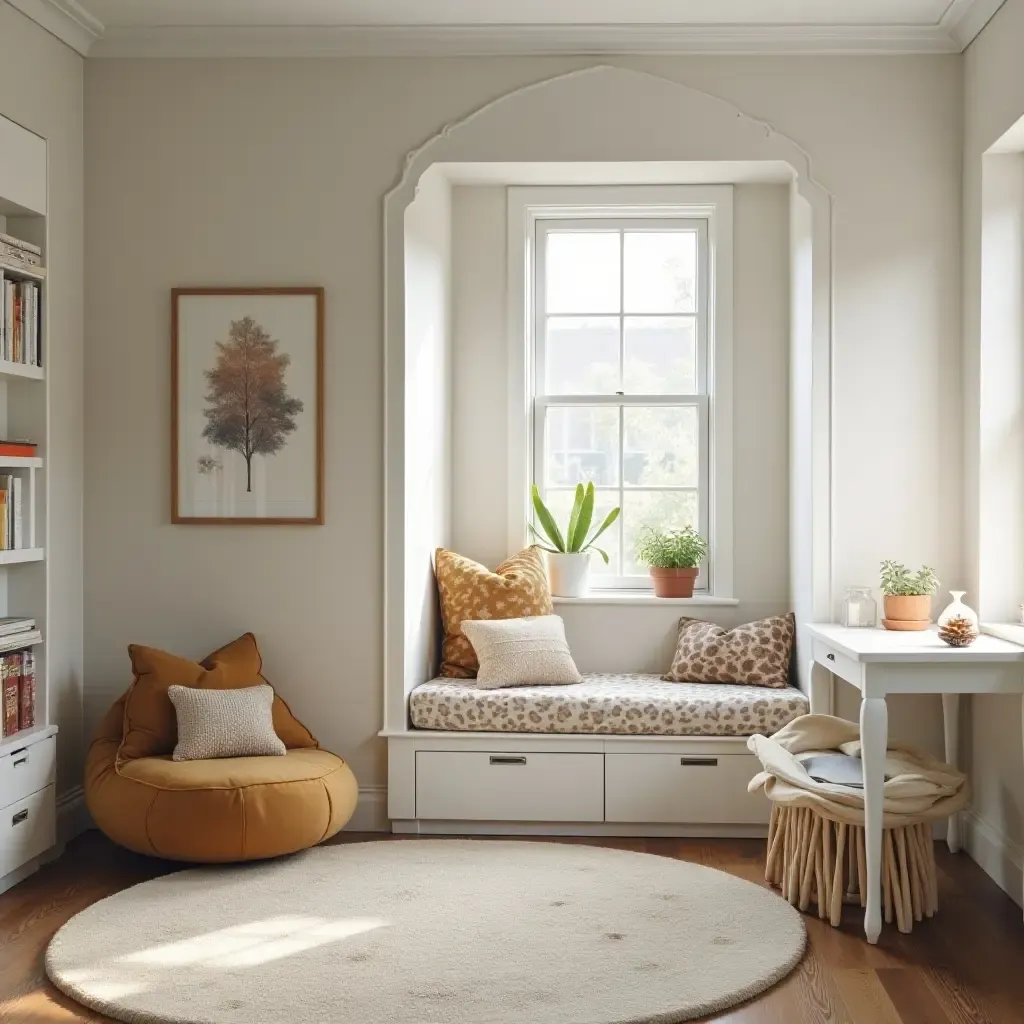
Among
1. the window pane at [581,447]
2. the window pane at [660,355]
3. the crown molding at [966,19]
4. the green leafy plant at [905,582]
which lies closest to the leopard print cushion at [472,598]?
the window pane at [581,447]

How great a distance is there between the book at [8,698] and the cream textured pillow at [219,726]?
472mm

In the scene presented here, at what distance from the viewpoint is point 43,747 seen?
3844 mm

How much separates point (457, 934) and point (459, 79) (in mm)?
2884

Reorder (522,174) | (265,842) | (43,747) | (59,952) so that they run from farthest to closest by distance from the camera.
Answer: (522,174) < (43,747) < (265,842) < (59,952)

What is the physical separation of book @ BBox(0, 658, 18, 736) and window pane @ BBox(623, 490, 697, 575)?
2430mm

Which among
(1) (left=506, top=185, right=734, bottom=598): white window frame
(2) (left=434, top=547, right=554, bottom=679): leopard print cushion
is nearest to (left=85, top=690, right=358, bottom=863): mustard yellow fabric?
(2) (left=434, top=547, right=554, bottom=679): leopard print cushion

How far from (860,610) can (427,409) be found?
1.75 metres

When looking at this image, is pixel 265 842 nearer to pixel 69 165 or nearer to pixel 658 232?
pixel 69 165

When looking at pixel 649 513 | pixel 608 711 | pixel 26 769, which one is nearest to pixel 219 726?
pixel 26 769

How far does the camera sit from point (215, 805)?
139 inches

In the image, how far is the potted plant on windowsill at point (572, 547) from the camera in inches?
190

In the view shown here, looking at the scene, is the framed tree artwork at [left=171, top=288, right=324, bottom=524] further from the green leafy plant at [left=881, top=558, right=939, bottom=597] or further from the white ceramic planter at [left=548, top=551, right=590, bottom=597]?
the green leafy plant at [left=881, top=558, right=939, bottom=597]

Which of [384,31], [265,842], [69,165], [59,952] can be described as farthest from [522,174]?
[59,952]

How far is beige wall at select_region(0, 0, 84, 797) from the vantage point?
3969 millimetres
